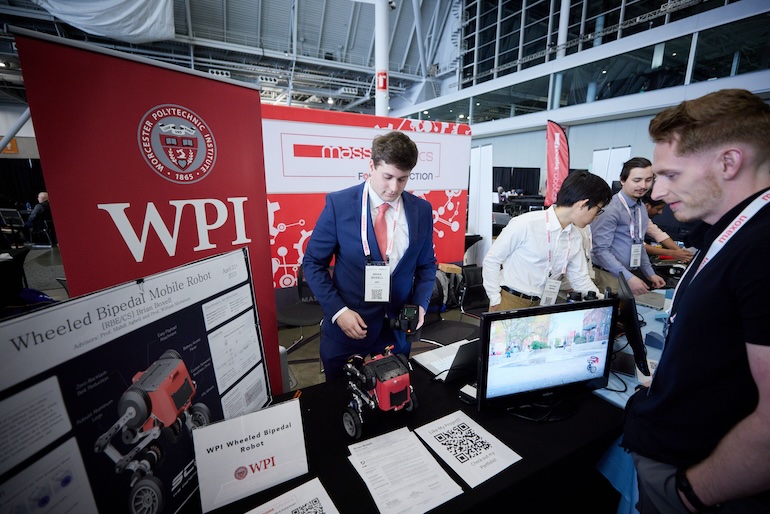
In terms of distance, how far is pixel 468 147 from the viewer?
12.9 ft

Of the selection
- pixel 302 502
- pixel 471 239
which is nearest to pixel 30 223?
pixel 471 239

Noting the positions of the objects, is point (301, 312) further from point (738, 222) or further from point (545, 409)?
point (738, 222)

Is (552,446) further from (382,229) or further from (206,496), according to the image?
(382,229)

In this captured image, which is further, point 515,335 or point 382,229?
point 382,229

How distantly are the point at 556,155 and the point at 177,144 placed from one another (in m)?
5.54

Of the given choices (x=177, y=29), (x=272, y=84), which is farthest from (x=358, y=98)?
(x=177, y=29)

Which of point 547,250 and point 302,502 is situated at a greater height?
point 547,250

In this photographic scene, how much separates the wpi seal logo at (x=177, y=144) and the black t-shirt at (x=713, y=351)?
1.68 metres

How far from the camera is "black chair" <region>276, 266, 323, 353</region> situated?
275cm

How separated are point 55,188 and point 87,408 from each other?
787 millimetres

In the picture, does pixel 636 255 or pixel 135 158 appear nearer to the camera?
pixel 135 158

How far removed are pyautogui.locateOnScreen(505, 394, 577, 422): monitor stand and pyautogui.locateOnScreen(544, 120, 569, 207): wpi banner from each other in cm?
468

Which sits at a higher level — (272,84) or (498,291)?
(272,84)

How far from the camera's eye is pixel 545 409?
4.02 ft
